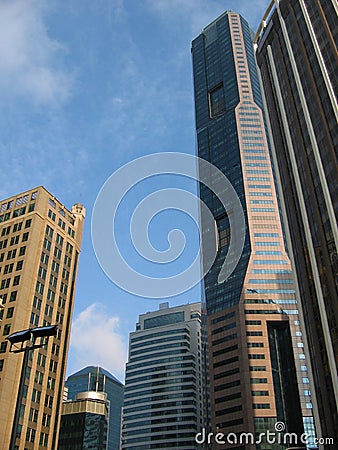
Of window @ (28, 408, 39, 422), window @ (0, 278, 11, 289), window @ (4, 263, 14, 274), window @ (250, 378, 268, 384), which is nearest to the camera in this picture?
A: window @ (28, 408, 39, 422)

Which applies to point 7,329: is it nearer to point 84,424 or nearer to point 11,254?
point 11,254

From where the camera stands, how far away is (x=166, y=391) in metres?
181

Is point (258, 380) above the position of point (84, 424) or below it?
above

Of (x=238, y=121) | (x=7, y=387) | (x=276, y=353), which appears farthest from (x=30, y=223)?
(x=238, y=121)

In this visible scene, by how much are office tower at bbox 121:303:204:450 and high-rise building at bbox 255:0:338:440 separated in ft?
381

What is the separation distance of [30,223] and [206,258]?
3913 inches

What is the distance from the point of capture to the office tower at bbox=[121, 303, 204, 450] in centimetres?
17100

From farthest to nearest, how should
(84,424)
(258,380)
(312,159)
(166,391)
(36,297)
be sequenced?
(166,391) → (258,380) → (84,424) → (36,297) → (312,159)

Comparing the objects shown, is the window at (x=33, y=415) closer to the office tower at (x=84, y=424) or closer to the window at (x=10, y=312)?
the window at (x=10, y=312)

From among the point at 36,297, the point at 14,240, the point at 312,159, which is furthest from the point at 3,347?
the point at 312,159

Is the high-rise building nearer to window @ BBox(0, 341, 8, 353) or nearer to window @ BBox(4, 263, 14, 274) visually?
window @ BBox(0, 341, 8, 353)

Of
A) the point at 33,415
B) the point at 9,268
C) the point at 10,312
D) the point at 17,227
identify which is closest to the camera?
the point at 33,415

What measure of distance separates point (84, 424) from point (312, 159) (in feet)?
288

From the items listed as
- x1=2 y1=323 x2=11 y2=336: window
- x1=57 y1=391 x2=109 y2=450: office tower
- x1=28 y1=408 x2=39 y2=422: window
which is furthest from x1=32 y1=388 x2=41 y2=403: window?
x1=57 y1=391 x2=109 y2=450: office tower
